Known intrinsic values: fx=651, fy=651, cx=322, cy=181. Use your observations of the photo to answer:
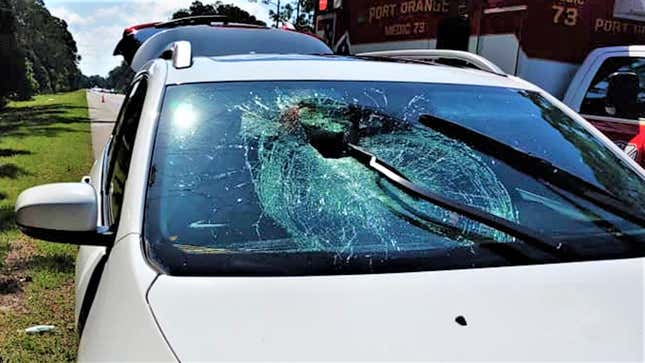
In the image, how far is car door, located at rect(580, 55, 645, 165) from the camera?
16.3 ft

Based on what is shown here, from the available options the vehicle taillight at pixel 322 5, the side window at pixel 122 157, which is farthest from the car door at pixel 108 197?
the vehicle taillight at pixel 322 5

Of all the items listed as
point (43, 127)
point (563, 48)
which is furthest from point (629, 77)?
point (43, 127)

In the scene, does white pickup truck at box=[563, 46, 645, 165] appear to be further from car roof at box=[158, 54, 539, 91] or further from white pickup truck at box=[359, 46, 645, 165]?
car roof at box=[158, 54, 539, 91]

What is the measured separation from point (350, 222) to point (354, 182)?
0.67ft

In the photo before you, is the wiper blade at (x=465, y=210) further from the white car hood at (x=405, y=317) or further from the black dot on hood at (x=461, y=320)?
the black dot on hood at (x=461, y=320)

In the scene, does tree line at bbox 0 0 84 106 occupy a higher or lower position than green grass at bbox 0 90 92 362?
lower

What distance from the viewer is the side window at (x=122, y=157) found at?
2.14 m

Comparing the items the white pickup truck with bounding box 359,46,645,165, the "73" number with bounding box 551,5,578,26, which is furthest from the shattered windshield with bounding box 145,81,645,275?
the "73" number with bounding box 551,5,578,26

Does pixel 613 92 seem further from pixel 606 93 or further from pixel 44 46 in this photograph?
pixel 44 46

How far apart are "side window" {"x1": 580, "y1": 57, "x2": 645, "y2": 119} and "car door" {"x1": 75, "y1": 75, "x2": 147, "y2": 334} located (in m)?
4.02

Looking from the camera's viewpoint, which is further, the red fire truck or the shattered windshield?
the red fire truck

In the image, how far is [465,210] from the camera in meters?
1.94

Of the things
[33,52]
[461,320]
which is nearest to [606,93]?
[461,320]

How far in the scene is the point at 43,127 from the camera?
60.0 feet
